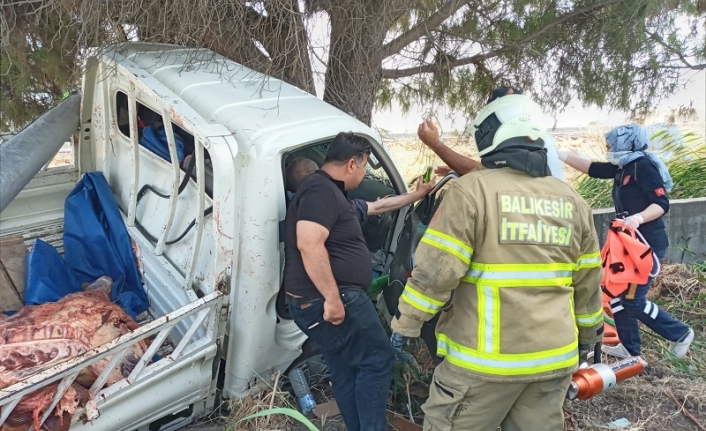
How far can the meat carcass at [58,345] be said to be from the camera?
241 cm

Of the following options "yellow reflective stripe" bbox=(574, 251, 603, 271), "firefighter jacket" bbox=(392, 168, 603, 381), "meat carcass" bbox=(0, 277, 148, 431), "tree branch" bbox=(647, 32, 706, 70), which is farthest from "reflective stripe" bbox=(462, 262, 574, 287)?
"tree branch" bbox=(647, 32, 706, 70)

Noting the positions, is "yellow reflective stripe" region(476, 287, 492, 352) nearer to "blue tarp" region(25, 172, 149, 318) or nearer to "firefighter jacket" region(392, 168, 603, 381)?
"firefighter jacket" region(392, 168, 603, 381)

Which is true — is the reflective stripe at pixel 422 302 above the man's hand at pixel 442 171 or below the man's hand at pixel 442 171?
below

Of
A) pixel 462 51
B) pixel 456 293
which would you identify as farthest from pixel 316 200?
pixel 462 51

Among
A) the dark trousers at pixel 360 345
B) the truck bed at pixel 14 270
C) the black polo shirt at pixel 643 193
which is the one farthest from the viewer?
the black polo shirt at pixel 643 193

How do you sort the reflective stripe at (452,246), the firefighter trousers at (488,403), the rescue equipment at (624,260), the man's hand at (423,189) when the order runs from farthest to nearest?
the rescue equipment at (624,260), the man's hand at (423,189), the firefighter trousers at (488,403), the reflective stripe at (452,246)

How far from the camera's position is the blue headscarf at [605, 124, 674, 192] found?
3.84 meters

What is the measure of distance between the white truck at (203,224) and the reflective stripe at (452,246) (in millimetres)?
973

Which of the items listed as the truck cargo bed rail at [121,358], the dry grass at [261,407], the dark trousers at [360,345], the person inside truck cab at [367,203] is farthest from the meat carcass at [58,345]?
the person inside truck cab at [367,203]

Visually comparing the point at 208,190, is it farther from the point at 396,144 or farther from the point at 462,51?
the point at 396,144

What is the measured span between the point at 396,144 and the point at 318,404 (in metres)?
6.17

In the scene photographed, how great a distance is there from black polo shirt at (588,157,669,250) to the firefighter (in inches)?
68.1

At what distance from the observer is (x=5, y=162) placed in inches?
140

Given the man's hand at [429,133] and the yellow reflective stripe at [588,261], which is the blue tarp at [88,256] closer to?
the man's hand at [429,133]
